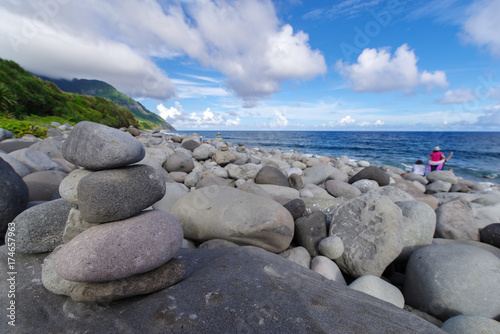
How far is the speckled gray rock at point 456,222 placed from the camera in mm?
4249

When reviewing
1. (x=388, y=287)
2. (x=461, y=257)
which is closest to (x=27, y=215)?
(x=388, y=287)

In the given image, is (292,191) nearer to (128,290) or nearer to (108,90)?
(128,290)

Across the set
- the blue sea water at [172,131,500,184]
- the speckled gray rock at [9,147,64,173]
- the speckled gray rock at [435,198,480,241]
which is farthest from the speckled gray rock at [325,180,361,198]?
the blue sea water at [172,131,500,184]

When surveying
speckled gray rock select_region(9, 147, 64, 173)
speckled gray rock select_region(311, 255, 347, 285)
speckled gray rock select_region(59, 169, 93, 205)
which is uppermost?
speckled gray rock select_region(59, 169, 93, 205)

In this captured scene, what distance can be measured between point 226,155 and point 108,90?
117955mm

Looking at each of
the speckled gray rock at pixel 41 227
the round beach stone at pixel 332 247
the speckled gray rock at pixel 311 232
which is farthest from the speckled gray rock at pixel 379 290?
the speckled gray rock at pixel 41 227

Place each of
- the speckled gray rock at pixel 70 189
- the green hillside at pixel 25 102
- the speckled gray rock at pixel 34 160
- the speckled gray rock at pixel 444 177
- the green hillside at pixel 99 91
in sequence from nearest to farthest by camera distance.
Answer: the speckled gray rock at pixel 70 189
the speckled gray rock at pixel 34 160
the speckled gray rock at pixel 444 177
the green hillside at pixel 25 102
the green hillside at pixel 99 91

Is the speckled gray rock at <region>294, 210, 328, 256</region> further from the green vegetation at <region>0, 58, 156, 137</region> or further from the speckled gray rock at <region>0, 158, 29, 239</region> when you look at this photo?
A: the green vegetation at <region>0, 58, 156, 137</region>

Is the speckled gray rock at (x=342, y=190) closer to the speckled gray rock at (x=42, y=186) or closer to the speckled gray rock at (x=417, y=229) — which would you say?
the speckled gray rock at (x=417, y=229)

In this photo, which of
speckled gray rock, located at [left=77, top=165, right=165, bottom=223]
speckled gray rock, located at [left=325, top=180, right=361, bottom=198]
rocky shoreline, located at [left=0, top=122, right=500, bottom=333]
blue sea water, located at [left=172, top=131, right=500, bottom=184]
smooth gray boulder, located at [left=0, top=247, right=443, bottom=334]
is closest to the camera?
smooth gray boulder, located at [left=0, top=247, right=443, bottom=334]

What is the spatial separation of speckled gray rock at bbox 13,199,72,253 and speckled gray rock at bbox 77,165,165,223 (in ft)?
2.70

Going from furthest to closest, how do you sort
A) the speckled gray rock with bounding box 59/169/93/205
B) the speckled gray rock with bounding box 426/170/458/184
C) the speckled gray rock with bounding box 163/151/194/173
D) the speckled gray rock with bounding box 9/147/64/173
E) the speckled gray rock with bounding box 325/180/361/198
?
the speckled gray rock with bounding box 426/170/458/184 → the speckled gray rock with bounding box 163/151/194/173 → the speckled gray rock with bounding box 325/180/361/198 → the speckled gray rock with bounding box 9/147/64/173 → the speckled gray rock with bounding box 59/169/93/205

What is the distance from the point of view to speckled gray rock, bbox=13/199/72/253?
2.26 m

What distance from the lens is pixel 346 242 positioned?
3.61m
